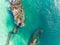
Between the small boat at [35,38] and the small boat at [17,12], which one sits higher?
the small boat at [17,12]

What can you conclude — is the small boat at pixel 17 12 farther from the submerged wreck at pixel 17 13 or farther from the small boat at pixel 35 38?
the small boat at pixel 35 38

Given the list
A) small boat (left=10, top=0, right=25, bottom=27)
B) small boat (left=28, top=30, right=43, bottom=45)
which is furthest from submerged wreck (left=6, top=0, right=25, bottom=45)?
small boat (left=28, top=30, right=43, bottom=45)

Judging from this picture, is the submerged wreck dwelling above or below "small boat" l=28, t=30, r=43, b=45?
above

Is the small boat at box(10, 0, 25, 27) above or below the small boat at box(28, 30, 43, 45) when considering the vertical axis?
above

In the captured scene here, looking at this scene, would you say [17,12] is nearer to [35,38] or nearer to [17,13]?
[17,13]

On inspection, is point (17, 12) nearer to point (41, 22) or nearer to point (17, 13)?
point (17, 13)

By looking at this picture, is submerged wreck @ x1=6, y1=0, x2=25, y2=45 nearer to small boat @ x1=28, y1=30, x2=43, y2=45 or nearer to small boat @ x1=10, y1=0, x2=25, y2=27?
small boat @ x1=10, y1=0, x2=25, y2=27

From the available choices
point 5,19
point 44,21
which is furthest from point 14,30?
point 44,21

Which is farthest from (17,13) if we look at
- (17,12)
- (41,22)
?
(41,22)

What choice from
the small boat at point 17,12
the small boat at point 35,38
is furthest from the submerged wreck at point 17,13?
the small boat at point 35,38

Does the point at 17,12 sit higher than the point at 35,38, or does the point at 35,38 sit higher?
the point at 17,12
